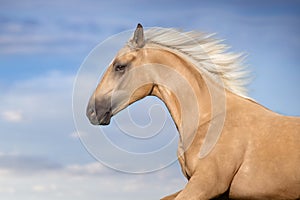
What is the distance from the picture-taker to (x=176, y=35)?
8359 mm

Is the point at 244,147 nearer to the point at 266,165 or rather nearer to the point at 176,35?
the point at 266,165

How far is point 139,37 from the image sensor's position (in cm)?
817

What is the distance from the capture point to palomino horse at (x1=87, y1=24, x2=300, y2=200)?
24.2ft

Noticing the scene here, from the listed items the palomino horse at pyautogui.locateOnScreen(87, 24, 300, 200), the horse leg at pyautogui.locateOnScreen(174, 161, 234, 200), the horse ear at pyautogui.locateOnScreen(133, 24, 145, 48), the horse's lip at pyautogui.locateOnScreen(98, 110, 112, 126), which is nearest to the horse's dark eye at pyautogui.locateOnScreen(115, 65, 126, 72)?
the palomino horse at pyautogui.locateOnScreen(87, 24, 300, 200)

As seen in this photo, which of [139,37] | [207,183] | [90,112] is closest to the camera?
[207,183]

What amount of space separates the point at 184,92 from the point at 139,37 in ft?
3.21

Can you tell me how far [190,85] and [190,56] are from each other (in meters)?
0.45

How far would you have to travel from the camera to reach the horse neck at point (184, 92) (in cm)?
794

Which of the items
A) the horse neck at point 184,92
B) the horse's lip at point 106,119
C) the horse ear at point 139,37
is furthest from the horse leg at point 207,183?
the horse ear at point 139,37

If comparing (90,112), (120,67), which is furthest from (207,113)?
(90,112)

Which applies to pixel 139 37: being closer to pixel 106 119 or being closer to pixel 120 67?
pixel 120 67

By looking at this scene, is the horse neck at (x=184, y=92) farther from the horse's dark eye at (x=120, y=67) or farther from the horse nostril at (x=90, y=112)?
the horse nostril at (x=90, y=112)

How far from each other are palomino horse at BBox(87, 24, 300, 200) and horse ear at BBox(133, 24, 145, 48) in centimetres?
1

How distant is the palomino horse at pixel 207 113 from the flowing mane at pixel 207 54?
0.01 metres
